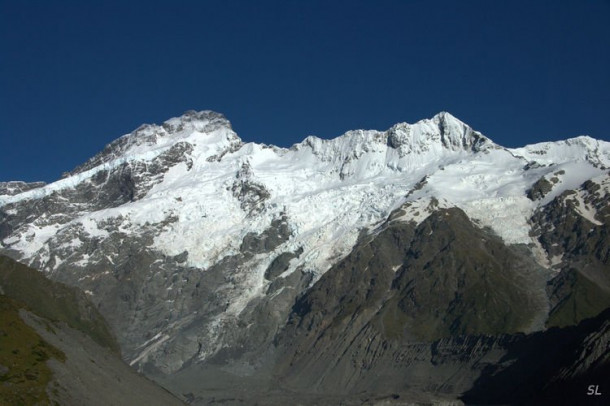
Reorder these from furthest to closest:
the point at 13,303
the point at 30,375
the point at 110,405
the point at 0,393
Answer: the point at 13,303 → the point at 110,405 → the point at 30,375 → the point at 0,393

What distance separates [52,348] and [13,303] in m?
18.6

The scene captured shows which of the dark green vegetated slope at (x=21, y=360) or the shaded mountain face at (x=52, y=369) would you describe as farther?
the shaded mountain face at (x=52, y=369)

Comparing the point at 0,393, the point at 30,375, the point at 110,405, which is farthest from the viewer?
the point at 110,405

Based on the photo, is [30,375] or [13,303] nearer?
[30,375]

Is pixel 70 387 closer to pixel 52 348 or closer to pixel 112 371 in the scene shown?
pixel 52 348

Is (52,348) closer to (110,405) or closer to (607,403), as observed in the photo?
(110,405)

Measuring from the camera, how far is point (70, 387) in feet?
526

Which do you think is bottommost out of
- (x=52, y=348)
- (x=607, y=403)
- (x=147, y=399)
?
(x=607, y=403)

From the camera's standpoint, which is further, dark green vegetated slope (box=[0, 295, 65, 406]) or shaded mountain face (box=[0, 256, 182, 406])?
shaded mountain face (box=[0, 256, 182, 406])

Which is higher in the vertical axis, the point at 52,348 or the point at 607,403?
the point at 52,348

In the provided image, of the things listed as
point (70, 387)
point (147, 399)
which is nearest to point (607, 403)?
point (147, 399)

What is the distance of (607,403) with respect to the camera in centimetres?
19400

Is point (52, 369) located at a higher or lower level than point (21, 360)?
lower

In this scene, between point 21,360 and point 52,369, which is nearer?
point 21,360
